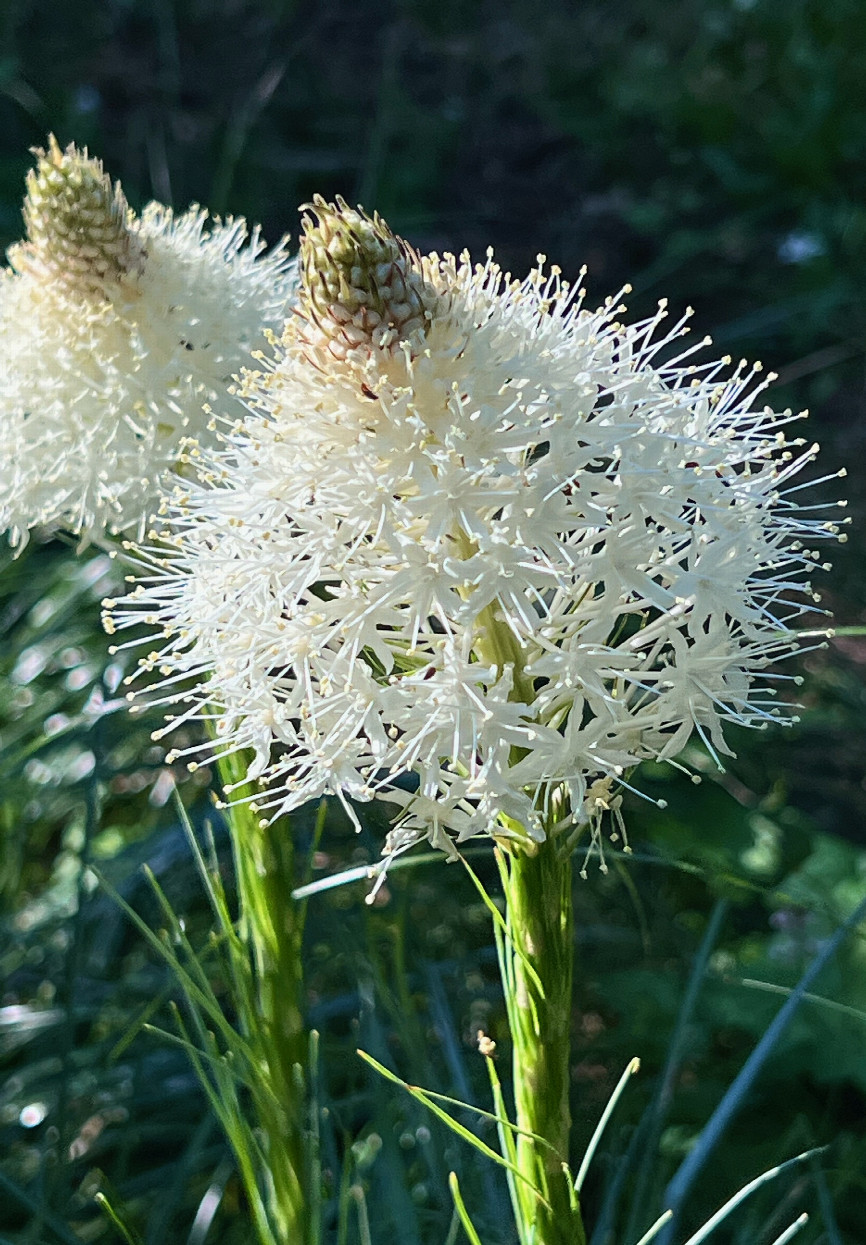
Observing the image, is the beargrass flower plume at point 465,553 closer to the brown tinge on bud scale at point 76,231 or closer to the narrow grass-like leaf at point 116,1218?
the narrow grass-like leaf at point 116,1218

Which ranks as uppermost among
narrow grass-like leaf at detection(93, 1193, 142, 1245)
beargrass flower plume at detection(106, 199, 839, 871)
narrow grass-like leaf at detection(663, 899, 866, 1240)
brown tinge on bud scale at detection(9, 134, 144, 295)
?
brown tinge on bud scale at detection(9, 134, 144, 295)

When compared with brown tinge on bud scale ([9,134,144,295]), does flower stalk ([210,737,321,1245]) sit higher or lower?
lower

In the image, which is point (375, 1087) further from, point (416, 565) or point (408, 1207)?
point (416, 565)

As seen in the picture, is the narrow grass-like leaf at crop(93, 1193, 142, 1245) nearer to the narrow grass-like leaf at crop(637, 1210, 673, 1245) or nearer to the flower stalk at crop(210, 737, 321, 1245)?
the flower stalk at crop(210, 737, 321, 1245)

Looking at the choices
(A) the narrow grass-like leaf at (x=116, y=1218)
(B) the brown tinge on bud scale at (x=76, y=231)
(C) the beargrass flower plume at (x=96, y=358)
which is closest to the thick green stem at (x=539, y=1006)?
(A) the narrow grass-like leaf at (x=116, y=1218)

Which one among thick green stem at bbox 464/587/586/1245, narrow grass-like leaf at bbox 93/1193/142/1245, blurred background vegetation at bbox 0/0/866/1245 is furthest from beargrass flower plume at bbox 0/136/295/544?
narrow grass-like leaf at bbox 93/1193/142/1245

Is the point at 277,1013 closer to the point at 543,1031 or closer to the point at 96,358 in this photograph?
the point at 543,1031

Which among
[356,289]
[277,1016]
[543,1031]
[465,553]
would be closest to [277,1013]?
[277,1016]
